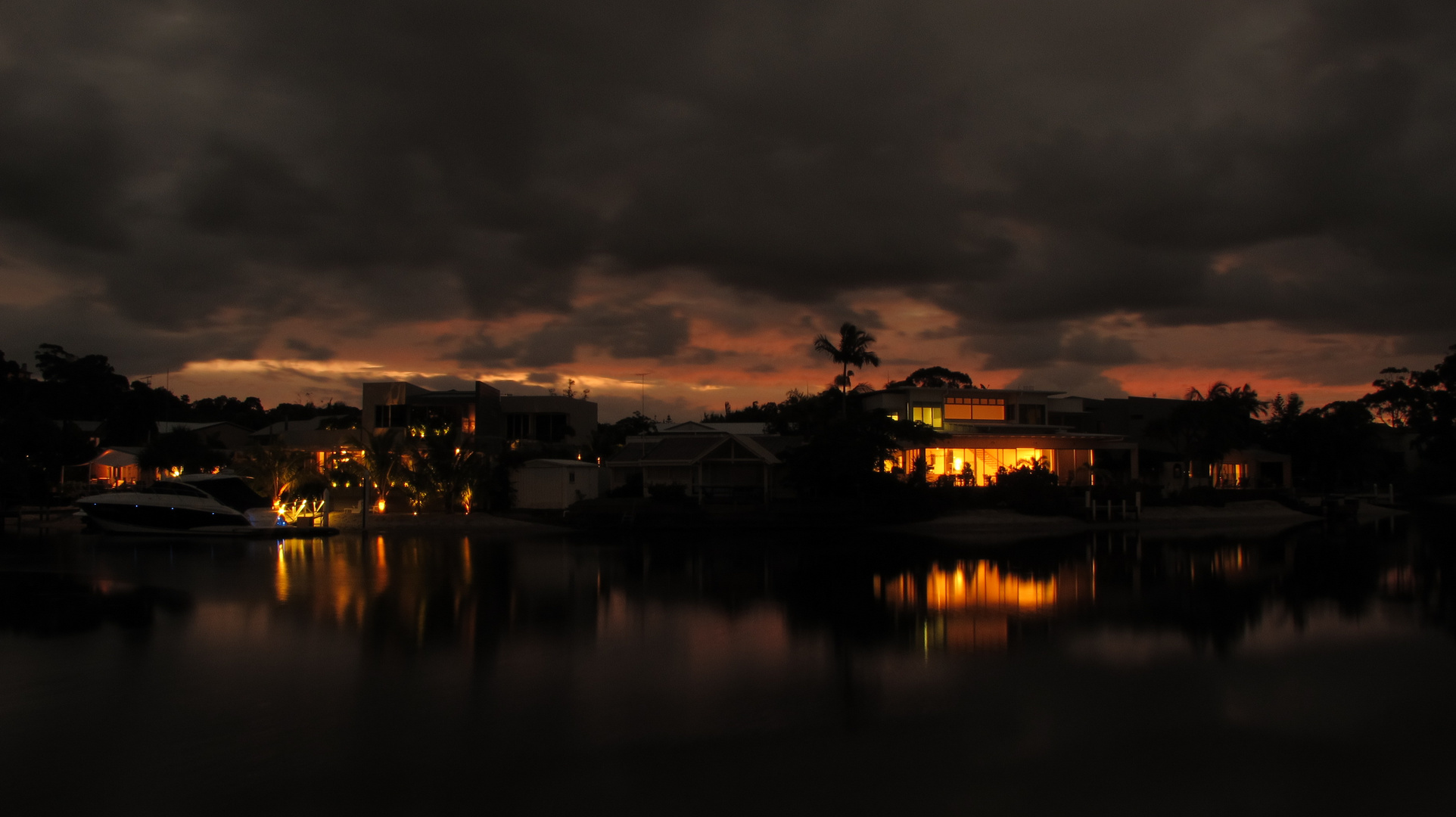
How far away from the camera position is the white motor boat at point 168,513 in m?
30.5

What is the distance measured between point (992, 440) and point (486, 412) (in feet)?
86.6

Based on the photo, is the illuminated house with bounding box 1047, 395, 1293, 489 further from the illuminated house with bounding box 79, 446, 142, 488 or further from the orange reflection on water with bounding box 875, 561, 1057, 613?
the illuminated house with bounding box 79, 446, 142, 488

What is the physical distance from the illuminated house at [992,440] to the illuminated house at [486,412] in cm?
1721

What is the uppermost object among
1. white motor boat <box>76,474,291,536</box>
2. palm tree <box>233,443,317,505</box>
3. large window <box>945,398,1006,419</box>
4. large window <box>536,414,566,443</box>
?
large window <box>945,398,1006,419</box>

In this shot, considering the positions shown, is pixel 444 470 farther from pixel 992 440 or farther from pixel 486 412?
pixel 992 440

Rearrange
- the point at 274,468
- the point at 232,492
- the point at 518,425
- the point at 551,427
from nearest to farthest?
the point at 232,492
the point at 274,468
the point at 518,425
the point at 551,427

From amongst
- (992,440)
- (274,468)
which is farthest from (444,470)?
(992,440)

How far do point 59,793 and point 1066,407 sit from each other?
53.5 metres

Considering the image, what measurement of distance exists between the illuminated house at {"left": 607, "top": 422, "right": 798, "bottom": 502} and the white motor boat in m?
14.9

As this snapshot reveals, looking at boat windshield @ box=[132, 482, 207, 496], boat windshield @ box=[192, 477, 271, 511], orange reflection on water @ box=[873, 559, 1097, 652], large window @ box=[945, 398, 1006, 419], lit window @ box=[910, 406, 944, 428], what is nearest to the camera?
orange reflection on water @ box=[873, 559, 1097, 652]

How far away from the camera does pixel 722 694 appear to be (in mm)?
10234

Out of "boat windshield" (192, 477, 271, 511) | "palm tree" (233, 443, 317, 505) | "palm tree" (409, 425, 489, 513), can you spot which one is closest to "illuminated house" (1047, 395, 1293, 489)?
"palm tree" (409, 425, 489, 513)

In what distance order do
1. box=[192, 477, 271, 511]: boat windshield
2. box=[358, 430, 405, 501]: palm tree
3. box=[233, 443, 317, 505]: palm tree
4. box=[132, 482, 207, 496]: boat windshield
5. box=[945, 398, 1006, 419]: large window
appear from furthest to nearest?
box=[945, 398, 1006, 419]: large window < box=[358, 430, 405, 501]: palm tree < box=[233, 443, 317, 505]: palm tree < box=[192, 477, 271, 511]: boat windshield < box=[132, 482, 207, 496]: boat windshield

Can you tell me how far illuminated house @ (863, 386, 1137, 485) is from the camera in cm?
4344
